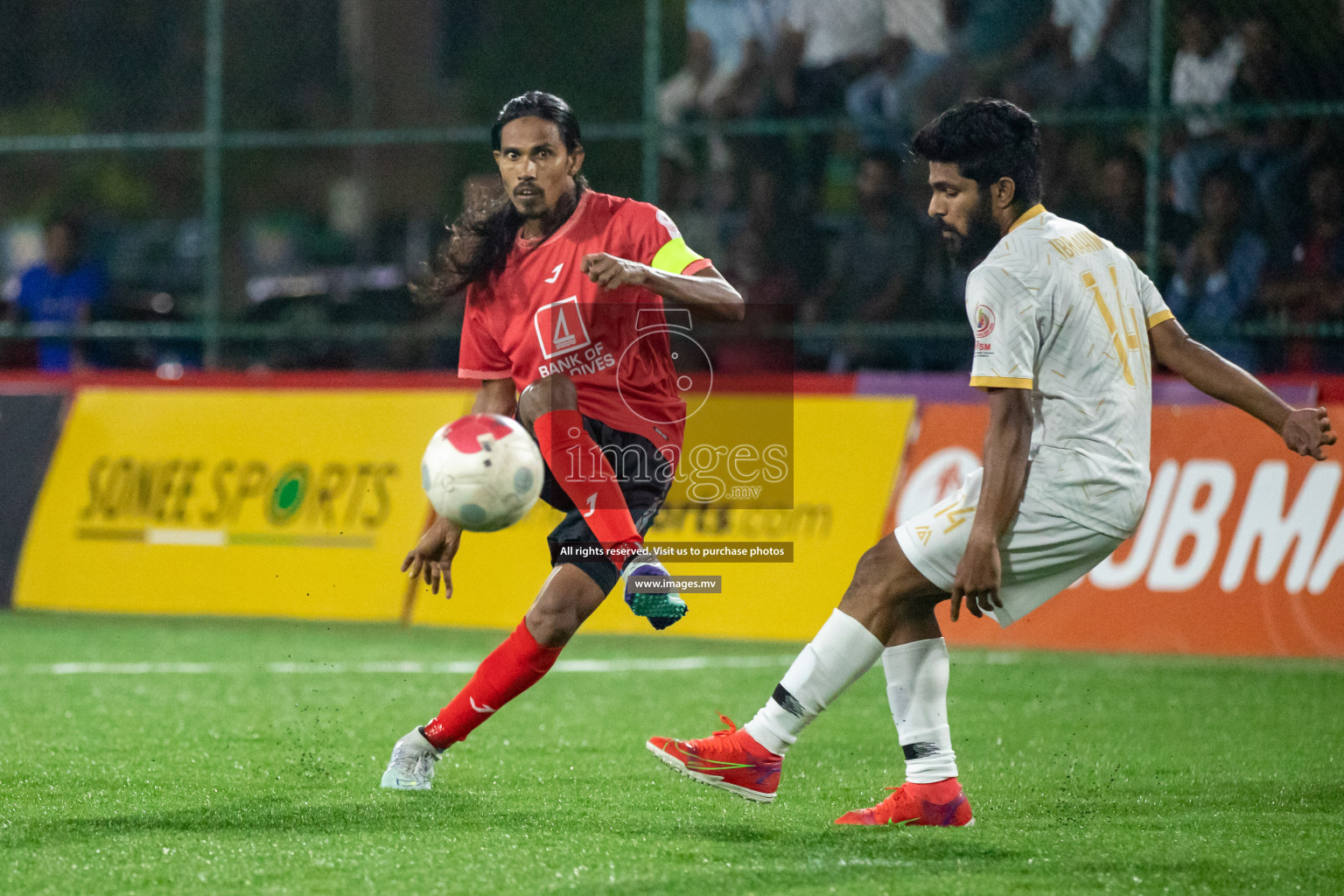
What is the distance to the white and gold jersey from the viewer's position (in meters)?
5.07

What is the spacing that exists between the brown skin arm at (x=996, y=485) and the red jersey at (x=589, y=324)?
1281 millimetres

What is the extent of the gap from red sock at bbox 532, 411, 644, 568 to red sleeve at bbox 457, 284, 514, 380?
0.23m

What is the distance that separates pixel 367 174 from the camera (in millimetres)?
34938

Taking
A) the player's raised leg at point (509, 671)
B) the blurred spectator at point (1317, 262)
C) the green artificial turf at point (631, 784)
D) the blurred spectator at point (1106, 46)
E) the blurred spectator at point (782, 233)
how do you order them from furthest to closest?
1. the blurred spectator at point (782, 233)
2. the blurred spectator at point (1106, 46)
3. the blurred spectator at point (1317, 262)
4. the player's raised leg at point (509, 671)
5. the green artificial turf at point (631, 784)

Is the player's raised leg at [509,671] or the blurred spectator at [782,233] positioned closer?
the player's raised leg at [509,671]

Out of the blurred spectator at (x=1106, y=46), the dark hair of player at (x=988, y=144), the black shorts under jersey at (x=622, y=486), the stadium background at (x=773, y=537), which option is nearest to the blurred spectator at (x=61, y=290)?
the stadium background at (x=773, y=537)

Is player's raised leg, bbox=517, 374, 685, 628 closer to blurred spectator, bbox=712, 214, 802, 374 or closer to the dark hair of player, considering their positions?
the dark hair of player

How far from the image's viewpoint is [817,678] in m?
5.35

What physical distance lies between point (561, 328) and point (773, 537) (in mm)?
4501

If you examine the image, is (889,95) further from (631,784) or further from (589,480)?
(631,784)

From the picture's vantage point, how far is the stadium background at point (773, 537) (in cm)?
522

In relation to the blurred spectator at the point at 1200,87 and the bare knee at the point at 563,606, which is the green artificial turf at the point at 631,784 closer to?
the bare knee at the point at 563,606

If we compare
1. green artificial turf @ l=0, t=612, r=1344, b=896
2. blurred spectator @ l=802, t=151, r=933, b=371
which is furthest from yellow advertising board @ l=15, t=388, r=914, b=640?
blurred spectator @ l=802, t=151, r=933, b=371

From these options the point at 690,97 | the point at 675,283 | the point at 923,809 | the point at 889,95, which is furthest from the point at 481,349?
the point at 690,97
